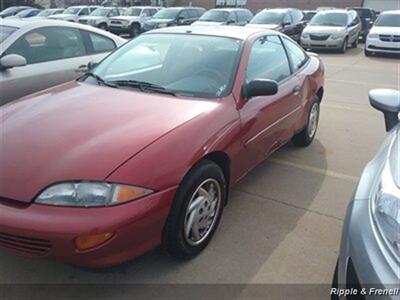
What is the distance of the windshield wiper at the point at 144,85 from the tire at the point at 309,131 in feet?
7.20

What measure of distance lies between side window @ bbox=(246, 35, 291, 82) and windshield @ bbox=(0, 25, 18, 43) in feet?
9.89

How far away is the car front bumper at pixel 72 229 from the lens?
6.61 feet

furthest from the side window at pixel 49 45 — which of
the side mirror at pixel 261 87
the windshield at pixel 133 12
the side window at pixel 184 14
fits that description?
the windshield at pixel 133 12

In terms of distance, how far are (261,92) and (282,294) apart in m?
1.51

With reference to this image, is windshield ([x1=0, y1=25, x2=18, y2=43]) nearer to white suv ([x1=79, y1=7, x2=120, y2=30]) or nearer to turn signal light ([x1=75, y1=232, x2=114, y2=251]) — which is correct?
turn signal light ([x1=75, y1=232, x2=114, y2=251])

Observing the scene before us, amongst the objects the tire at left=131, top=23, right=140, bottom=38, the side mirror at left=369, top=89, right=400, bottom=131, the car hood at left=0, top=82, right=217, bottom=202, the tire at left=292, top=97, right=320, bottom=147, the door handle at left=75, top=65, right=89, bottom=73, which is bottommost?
the tire at left=131, top=23, right=140, bottom=38

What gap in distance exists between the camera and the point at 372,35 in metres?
14.0

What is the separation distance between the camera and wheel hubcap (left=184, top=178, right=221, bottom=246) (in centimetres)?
259

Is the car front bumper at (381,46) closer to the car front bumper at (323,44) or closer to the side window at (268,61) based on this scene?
the car front bumper at (323,44)

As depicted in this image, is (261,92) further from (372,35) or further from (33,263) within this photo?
(372,35)

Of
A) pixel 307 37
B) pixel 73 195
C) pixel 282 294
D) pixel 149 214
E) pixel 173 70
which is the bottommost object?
pixel 307 37

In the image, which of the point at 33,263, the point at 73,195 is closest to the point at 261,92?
the point at 73,195

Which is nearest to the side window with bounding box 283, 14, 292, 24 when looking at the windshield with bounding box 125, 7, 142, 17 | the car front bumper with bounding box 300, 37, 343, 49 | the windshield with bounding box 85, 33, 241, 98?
the car front bumper with bounding box 300, 37, 343, 49

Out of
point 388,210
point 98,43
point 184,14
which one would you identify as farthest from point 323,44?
point 388,210
